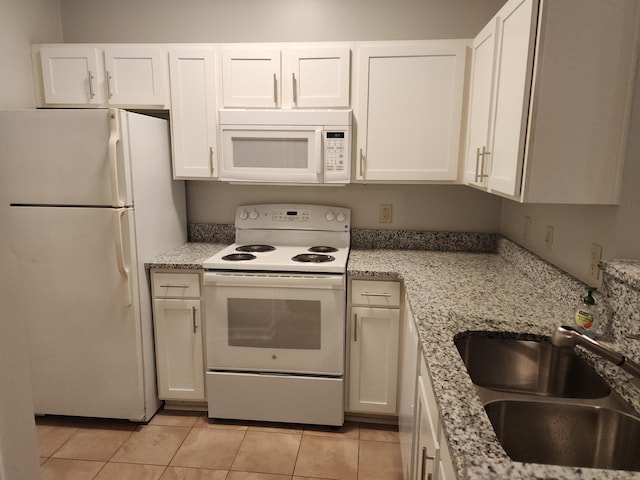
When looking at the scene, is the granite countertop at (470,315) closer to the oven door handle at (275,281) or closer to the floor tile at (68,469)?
the oven door handle at (275,281)

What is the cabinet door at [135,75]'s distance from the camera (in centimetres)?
237

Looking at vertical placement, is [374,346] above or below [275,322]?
below

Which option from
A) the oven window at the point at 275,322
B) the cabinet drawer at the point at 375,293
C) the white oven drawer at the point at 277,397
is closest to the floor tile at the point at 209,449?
the white oven drawer at the point at 277,397

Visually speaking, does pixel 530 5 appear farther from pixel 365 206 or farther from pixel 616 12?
pixel 365 206

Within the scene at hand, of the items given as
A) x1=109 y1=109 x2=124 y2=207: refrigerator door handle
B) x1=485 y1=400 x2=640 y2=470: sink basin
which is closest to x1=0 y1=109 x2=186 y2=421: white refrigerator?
x1=109 y1=109 x2=124 y2=207: refrigerator door handle

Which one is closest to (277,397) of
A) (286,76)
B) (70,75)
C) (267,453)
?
(267,453)

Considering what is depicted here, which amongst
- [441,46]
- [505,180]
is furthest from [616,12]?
[441,46]

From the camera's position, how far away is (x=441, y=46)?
220cm

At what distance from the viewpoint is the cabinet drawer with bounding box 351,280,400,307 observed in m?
2.21

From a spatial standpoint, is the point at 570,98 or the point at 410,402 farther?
the point at 410,402

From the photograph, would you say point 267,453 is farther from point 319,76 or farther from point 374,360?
point 319,76

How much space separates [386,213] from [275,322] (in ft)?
3.36

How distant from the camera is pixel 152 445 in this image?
2205 millimetres

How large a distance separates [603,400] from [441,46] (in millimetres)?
1795
